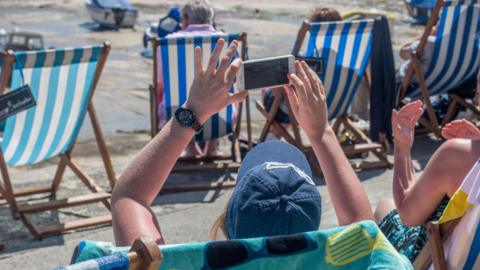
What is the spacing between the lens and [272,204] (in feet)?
6.15

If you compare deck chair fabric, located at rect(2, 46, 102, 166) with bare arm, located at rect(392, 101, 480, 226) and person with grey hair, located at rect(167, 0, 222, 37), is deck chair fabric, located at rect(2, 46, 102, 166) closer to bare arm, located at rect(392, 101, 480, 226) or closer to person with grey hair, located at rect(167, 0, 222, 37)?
person with grey hair, located at rect(167, 0, 222, 37)

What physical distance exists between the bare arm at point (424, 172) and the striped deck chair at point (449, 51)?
337cm

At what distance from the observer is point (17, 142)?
16.4 feet

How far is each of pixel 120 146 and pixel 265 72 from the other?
4756 mm

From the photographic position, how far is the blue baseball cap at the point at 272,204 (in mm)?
1873

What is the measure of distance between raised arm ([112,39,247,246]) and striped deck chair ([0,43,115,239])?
2.79 metres

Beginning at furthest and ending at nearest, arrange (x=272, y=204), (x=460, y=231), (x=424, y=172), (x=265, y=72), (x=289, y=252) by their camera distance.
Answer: (x=424, y=172) < (x=460, y=231) < (x=265, y=72) < (x=272, y=204) < (x=289, y=252)

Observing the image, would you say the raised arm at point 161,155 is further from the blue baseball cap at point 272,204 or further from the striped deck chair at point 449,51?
the striped deck chair at point 449,51

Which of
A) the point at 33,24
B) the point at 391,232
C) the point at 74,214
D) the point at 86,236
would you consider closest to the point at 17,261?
the point at 86,236

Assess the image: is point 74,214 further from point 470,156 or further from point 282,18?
point 282,18

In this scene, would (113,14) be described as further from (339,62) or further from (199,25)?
(339,62)

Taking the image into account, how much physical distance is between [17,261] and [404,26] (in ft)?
51.4

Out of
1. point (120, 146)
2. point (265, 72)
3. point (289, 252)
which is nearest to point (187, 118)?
point (265, 72)

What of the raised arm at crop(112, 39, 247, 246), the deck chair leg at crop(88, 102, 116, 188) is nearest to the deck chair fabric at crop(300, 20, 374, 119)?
the deck chair leg at crop(88, 102, 116, 188)
